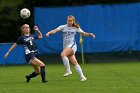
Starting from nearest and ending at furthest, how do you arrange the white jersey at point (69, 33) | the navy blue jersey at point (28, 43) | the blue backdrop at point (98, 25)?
1. the navy blue jersey at point (28, 43)
2. the white jersey at point (69, 33)
3. the blue backdrop at point (98, 25)

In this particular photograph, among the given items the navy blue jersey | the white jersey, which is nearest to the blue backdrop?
the white jersey

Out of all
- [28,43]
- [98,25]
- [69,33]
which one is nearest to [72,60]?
[69,33]

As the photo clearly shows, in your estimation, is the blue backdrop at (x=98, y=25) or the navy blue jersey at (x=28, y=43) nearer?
the navy blue jersey at (x=28, y=43)

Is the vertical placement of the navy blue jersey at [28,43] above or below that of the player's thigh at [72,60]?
above

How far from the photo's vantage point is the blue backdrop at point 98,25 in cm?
2955

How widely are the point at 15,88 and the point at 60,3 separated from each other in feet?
62.5

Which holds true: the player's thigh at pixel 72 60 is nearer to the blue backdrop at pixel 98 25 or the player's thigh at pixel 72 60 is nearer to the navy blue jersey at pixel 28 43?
the navy blue jersey at pixel 28 43

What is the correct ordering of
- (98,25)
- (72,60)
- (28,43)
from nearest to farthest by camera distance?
(28,43) < (72,60) < (98,25)

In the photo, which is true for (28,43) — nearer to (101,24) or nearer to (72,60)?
(72,60)

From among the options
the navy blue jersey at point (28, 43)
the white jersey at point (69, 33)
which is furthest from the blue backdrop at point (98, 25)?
the navy blue jersey at point (28, 43)

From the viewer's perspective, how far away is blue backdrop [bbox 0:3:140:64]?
96.9ft

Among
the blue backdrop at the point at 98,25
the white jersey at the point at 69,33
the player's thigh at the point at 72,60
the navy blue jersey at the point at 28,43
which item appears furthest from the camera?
the blue backdrop at the point at 98,25

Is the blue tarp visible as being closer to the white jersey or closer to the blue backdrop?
the blue backdrop

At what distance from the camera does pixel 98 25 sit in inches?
1176
